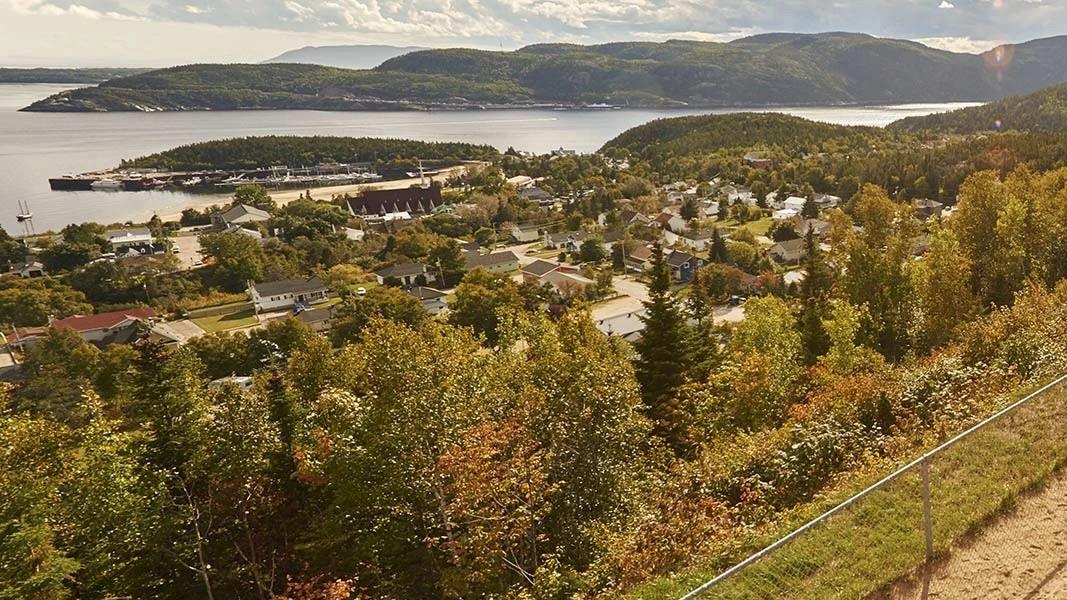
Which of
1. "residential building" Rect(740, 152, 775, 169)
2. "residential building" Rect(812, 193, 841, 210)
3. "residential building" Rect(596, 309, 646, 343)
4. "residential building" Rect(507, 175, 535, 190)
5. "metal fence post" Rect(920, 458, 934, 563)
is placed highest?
"metal fence post" Rect(920, 458, 934, 563)

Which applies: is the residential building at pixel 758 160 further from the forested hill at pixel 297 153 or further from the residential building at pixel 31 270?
the residential building at pixel 31 270

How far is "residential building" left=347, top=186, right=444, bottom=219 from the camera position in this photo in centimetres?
8038

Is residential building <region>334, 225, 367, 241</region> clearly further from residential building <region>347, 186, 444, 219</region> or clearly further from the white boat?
the white boat

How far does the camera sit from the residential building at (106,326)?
3812cm

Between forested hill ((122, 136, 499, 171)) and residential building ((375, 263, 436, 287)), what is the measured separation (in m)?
74.9

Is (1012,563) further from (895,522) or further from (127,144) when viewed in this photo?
(127,144)

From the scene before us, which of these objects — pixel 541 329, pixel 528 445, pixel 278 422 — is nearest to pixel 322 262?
pixel 541 329

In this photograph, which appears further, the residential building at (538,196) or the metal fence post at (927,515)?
the residential building at (538,196)

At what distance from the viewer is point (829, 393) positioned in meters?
12.0

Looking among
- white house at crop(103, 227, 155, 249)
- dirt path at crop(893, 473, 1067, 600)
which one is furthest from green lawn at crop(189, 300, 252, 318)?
dirt path at crop(893, 473, 1067, 600)

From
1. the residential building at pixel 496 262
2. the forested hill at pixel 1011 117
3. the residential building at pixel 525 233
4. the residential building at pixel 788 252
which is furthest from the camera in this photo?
the forested hill at pixel 1011 117

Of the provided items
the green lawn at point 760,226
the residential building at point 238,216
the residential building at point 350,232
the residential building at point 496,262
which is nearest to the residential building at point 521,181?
the residential building at point 350,232

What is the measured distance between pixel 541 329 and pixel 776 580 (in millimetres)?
14212

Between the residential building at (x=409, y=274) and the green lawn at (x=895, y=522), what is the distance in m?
45.8
